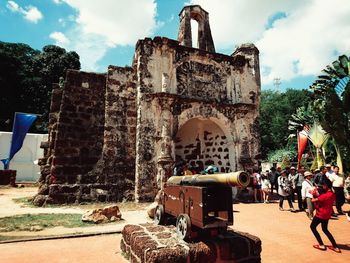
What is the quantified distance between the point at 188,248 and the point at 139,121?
6.90m

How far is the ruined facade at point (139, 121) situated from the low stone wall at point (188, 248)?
221 inches

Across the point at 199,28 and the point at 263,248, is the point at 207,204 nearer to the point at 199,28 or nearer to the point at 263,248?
the point at 263,248

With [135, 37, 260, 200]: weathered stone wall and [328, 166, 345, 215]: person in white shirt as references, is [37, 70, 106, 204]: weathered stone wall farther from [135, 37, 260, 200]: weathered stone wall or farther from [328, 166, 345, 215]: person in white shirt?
[328, 166, 345, 215]: person in white shirt

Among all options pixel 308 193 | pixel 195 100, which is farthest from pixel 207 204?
pixel 195 100

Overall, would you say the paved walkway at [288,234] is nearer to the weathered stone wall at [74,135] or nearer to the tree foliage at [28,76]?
the weathered stone wall at [74,135]

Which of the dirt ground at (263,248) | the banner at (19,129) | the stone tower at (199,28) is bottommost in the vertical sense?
the dirt ground at (263,248)

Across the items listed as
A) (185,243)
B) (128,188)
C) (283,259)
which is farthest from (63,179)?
(283,259)

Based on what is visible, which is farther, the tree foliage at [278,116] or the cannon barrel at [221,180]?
the tree foliage at [278,116]

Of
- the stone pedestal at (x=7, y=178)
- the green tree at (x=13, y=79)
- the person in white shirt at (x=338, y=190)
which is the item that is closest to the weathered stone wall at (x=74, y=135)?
the person in white shirt at (x=338, y=190)

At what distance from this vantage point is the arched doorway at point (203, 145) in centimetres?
1191

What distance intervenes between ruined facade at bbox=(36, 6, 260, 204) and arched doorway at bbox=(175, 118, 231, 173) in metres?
0.13

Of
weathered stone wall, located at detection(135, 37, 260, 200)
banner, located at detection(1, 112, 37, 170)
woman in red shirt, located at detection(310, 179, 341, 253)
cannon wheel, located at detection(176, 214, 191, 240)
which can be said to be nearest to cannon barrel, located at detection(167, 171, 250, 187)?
cannon wheel, located at detection(176, 214, 191, 240)

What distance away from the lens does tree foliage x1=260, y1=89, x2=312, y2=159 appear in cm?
3247

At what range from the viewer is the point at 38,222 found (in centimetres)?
629
